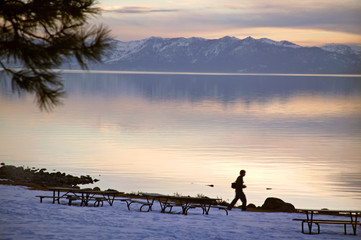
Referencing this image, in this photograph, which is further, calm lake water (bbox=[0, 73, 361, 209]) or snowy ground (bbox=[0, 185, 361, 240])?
calm lake water (bbox=[0, 73, 361, 209])

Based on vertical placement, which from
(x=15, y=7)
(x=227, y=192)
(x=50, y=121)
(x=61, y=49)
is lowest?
(x=227, y=192)

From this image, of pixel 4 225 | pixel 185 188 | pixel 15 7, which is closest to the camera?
pixel 15 7

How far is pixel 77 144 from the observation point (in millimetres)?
44062

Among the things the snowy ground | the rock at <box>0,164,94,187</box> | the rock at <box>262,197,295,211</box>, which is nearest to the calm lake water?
the rock at <box>0,164,94,187</box>

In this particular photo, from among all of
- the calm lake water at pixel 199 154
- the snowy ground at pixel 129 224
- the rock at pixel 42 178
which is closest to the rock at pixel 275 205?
the snowy ground at pixel 129 224

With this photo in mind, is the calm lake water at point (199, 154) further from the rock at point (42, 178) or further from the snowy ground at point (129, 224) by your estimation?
the snowy ground at point (129, 224)

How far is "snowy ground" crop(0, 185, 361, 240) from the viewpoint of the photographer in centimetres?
1264

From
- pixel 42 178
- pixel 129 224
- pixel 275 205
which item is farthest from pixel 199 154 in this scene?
pixel 129 224

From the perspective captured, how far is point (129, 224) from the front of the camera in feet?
46.4

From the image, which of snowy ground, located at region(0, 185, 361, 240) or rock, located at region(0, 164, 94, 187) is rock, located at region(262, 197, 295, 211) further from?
rock, located at region(0, 164, 94, 187)

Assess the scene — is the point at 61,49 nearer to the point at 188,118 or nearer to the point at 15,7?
the point at 15,7

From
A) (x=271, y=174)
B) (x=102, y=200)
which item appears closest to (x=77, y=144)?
(x=271, y=174)

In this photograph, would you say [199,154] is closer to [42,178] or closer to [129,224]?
[42,178]

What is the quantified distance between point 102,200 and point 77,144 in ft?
89.1
